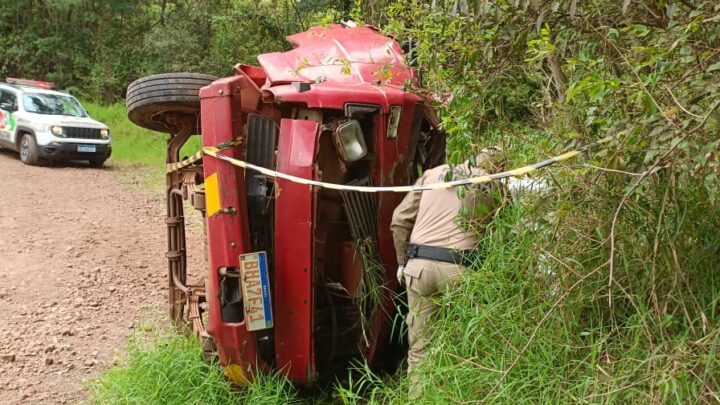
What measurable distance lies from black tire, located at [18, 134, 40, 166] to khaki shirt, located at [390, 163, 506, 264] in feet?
38.0

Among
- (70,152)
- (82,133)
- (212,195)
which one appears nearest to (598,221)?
(212,195)

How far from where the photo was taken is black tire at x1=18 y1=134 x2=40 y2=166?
42.2 ft

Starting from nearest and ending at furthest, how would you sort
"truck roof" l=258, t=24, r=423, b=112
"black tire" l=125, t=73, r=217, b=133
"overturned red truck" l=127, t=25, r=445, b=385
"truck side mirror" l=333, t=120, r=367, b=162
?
"overturned red truck" l=127, t=25, r=445, b=385, "truck side mirror" l=333, t=120, r=367, b=162, "truck roof" l=258, t=24, r=423, b=112, "black tire" l=125, t=73, r=217, b=133

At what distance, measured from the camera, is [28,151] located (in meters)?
13.0

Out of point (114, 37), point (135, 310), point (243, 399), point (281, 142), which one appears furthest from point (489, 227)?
point (114, 37)

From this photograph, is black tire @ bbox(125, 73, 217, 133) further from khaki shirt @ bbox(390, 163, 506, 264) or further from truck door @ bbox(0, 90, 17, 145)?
truck door @ bbox(0, 90, 17, 145)

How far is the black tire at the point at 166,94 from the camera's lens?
4.06 meters

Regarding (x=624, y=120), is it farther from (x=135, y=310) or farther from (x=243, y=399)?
(x=135, y=310)

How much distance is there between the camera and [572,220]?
8.36 ft

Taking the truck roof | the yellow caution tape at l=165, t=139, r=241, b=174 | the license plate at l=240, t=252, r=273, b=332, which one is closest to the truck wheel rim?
the yellow caution tape at l=165, t=139, r=241, b=174

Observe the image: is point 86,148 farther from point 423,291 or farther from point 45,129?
point 423,291

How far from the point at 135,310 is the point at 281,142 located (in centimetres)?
281

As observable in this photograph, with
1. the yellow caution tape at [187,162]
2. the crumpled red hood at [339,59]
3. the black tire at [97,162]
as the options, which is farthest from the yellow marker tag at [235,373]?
the black tire at [97,162]

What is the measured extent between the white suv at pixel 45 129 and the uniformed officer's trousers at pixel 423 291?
38.1ft
